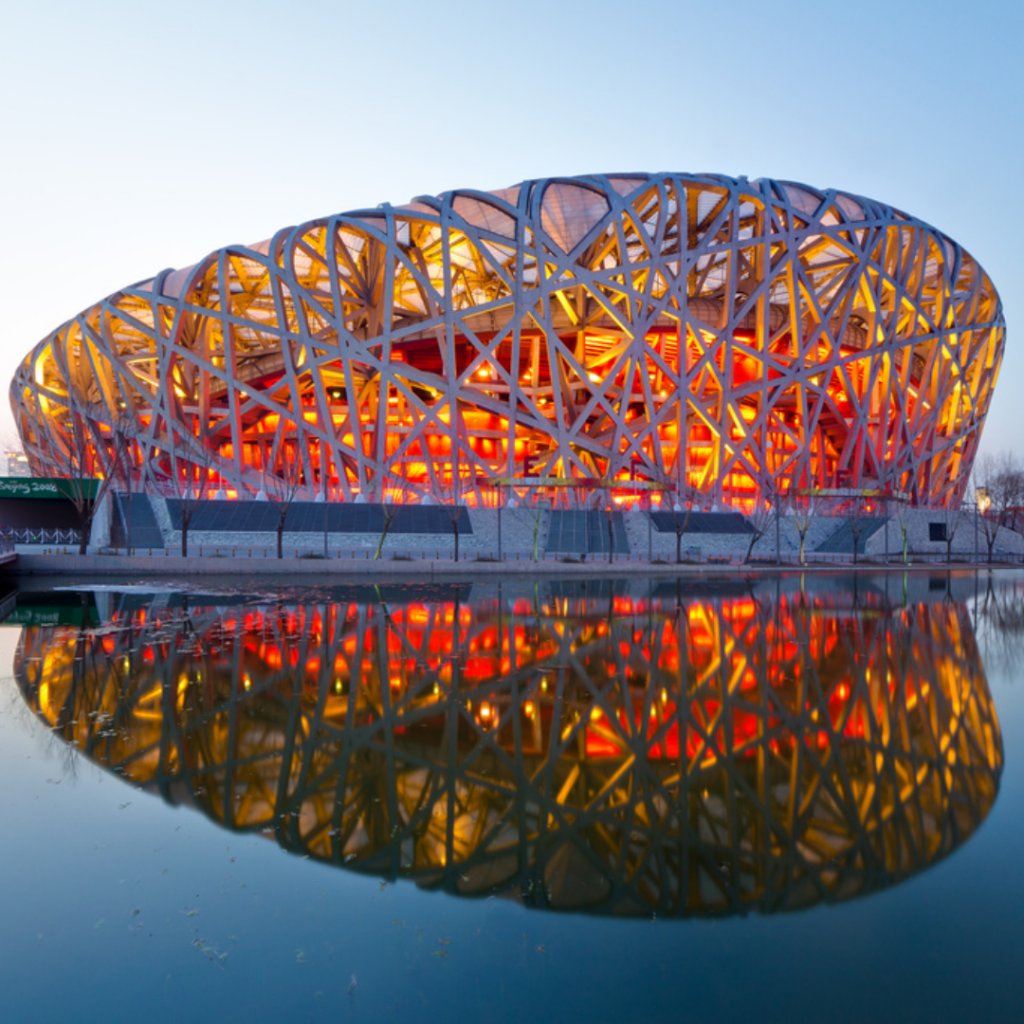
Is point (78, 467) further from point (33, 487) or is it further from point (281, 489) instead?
point (281, 489)

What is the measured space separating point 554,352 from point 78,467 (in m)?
31.2

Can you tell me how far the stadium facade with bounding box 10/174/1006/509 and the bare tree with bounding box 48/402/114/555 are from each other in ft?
1.13

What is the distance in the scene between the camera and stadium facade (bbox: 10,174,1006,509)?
4200 centimetres

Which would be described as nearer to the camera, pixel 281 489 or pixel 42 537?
pixel 42 537

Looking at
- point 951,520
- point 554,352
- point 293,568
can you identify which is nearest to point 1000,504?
point 951,520

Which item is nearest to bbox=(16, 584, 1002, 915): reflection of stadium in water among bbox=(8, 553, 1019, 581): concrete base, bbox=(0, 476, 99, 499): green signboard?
bbox=(8, 553, 1019, 581): concrete base

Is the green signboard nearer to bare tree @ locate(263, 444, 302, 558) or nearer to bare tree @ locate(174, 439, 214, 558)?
bare tree @ locate(174, 439, 214, 558)

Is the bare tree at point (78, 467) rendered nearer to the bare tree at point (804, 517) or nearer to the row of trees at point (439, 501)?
the row of trees at point (439, 501)

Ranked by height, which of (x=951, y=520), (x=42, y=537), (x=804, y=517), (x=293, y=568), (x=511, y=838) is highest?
(x=951, y=520)

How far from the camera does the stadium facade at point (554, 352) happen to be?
4200 cm

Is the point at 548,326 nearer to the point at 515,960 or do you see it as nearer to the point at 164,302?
the point at 164,302

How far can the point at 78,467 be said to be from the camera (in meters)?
46.6

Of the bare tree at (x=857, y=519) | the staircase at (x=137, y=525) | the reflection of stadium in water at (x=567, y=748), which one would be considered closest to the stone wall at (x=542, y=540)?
the staircase at (x=137, y=525)

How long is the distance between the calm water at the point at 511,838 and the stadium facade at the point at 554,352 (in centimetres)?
3272
